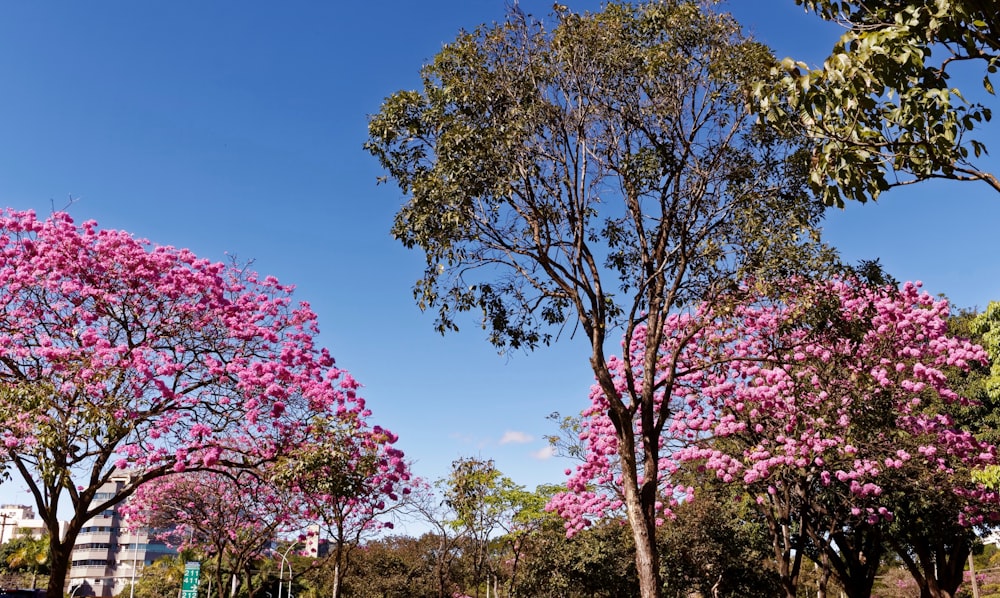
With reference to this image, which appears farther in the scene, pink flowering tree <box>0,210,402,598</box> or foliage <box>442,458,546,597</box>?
foliage <box>442,458,546,597</box>

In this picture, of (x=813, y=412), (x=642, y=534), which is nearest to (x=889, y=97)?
(x=642, y=534)

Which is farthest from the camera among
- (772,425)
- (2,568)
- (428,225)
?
Result: (2,568)

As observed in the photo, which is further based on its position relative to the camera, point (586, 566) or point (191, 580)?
point (586, 566)

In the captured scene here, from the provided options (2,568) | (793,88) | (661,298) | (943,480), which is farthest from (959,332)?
(2,568)

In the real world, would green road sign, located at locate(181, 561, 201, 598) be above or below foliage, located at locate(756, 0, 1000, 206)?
below

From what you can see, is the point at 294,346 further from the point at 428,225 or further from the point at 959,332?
the point at 959,332

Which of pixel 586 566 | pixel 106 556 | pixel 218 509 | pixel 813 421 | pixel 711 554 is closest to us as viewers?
pixel 813 421

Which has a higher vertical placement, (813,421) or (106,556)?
(813,421)

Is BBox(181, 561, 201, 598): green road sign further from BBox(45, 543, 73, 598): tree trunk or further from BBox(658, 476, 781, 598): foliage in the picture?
BBox(658, 476, 781, 598): foliage

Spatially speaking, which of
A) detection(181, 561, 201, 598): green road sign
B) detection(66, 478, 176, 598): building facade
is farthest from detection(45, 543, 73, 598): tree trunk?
detection(66, 478, 176, 598): building facade

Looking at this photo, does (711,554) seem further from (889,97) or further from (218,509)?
(889,97)

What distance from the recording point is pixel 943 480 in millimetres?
19438

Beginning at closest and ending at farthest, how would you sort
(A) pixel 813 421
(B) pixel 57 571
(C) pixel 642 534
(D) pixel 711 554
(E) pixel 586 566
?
(C) pixel 642 534
(B) pixel 57 571
(A) pixel 813 421
(D) pixel 711 554
(E) pixel 586 566

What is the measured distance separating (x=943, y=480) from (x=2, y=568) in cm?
7441
